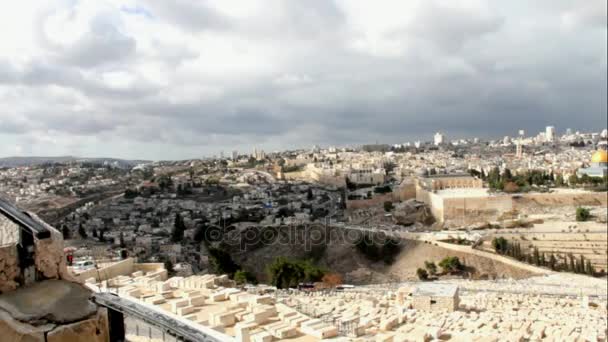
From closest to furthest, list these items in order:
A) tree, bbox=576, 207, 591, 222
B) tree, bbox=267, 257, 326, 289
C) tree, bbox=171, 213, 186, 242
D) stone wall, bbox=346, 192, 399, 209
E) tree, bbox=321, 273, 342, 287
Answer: tree, bbox=321, 273, 342, 287
tree, bbox=267, 257, 326, 289
tree, bbox=576, 207, 591, 222
tree, bbox=171, 213, 186, 242
stone wall, bbox=346, 192, 399, 209

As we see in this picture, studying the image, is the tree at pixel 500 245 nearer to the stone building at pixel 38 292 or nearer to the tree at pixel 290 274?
the tree at pixel 290 274

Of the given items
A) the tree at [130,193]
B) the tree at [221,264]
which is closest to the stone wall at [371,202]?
the tree at [221,264]

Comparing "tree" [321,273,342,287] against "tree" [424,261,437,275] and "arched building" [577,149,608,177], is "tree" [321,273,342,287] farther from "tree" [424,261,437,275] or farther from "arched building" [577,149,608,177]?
"arched building" [577,149,608,177]

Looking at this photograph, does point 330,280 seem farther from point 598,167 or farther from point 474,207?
point 598,167

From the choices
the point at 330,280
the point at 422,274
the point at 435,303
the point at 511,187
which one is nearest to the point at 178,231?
the point at 330,280

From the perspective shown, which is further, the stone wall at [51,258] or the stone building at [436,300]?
the stone building at [436,300]

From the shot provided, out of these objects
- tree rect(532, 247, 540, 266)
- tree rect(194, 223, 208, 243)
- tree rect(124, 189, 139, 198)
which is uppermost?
tree rect(124, 189, 139, 198)

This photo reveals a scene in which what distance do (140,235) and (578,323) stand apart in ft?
76.7

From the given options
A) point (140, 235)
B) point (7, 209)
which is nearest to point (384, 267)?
point (140, 235)

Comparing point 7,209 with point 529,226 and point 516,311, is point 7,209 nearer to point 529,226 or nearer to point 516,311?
point 516,311

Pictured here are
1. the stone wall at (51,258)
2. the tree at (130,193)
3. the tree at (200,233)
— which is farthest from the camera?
the tree at (130,193)

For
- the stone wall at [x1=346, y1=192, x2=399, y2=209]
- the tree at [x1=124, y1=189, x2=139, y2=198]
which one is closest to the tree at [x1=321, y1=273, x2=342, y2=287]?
the stone wall at [x1=346, y1=192, x2=399, y2=209]

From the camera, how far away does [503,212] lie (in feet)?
106

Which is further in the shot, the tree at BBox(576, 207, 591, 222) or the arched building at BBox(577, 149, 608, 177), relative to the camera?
the arched building at BBox(577, 149, 608, 177)
